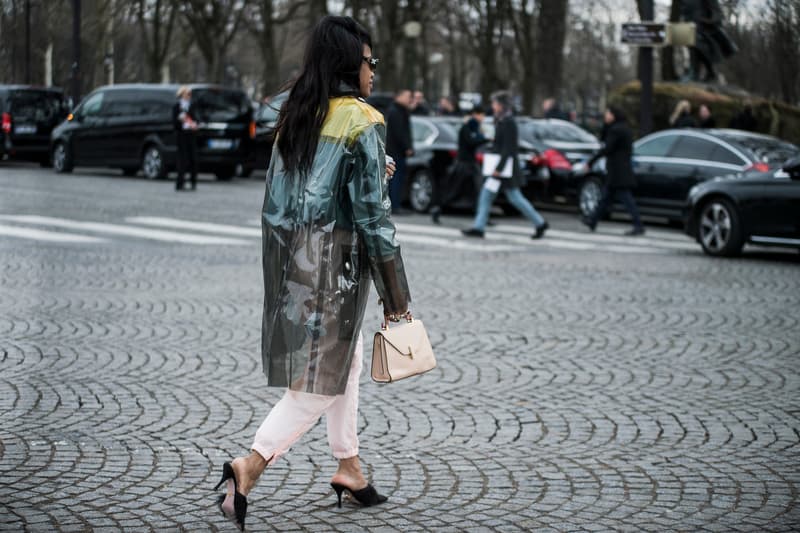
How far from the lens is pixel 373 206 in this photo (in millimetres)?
4621

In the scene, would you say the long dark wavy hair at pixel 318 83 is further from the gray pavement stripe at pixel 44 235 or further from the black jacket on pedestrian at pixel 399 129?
the black jacket on pedestrian at pixel 399 129

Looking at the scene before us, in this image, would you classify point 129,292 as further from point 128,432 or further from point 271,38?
point 271,38

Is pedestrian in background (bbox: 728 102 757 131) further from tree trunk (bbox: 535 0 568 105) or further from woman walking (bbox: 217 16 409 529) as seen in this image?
woman walking (bbox: 217 16 409 529)

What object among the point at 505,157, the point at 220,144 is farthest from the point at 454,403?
the point at 220,144

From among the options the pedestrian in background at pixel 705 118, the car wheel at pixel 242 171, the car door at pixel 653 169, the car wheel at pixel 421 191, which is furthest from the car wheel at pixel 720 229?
the car wheel at pixel 242 171

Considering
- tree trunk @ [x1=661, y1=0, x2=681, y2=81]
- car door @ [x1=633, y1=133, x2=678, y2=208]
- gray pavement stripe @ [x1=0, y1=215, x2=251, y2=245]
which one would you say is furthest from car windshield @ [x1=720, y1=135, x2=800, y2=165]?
tree trunk @ [x1=661, y1=0, x2=681, y2=81]

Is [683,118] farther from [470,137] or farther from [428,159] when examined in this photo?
[470,137]

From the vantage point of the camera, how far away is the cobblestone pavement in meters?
5.02

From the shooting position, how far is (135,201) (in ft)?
69.7

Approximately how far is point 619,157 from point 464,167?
2364 millimetres

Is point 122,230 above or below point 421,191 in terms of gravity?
below

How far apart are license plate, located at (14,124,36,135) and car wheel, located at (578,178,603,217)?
48.7 ft

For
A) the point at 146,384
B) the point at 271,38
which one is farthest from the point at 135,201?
the point at 271,38

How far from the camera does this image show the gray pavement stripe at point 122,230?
15609mm
